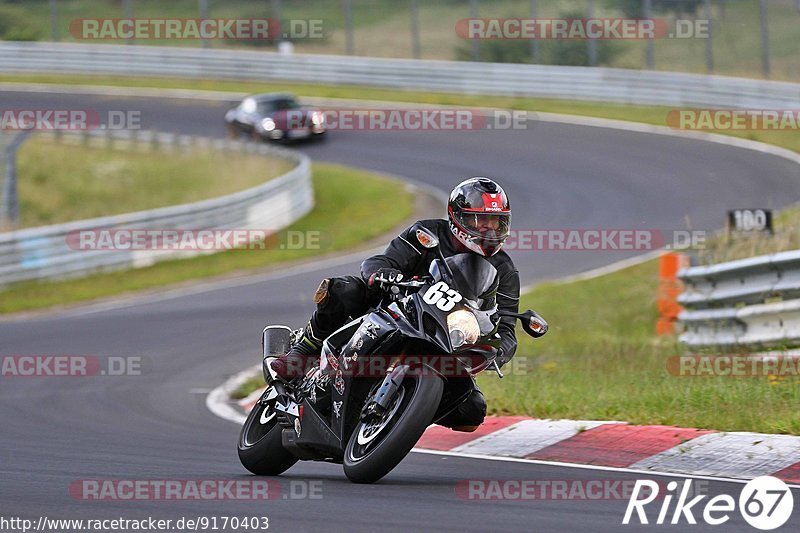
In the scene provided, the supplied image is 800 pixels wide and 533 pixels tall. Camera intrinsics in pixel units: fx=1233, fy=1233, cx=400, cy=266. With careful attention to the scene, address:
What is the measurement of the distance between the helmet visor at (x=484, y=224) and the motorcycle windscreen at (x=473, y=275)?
12 centimetres

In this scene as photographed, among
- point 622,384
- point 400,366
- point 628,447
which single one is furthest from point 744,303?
point 400,366

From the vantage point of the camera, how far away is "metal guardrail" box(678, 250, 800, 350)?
1121 cm

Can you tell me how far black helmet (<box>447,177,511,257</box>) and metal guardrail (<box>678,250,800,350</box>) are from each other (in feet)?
17.6

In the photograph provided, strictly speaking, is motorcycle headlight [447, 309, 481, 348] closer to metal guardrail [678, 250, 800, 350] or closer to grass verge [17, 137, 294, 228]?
metal guardrail [678, 250, 800, 350]

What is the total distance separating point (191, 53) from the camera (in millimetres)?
42781

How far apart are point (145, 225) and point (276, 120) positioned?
42.6ft

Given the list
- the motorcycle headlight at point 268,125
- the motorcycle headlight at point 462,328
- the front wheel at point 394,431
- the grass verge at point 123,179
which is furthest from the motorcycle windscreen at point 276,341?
the motorcycle headlight at point 268,125

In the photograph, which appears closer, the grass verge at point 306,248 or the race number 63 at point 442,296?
the race number 63 at point 442,296

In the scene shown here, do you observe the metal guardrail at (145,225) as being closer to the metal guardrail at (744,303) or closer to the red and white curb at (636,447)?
the metal guardrail at (744,303)

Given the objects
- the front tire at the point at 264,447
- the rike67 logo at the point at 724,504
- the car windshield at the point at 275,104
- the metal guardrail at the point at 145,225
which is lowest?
the metal guardrail at the point at 145,225

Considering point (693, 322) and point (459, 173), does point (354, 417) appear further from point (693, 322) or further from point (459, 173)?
point (459, 173)

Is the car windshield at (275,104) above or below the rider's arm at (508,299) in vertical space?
below

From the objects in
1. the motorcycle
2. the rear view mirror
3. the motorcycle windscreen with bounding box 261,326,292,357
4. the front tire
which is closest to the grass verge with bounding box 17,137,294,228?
the motorcycle windscreen with bounding box 261,326,292,357

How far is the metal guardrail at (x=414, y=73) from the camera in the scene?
32750 mm
